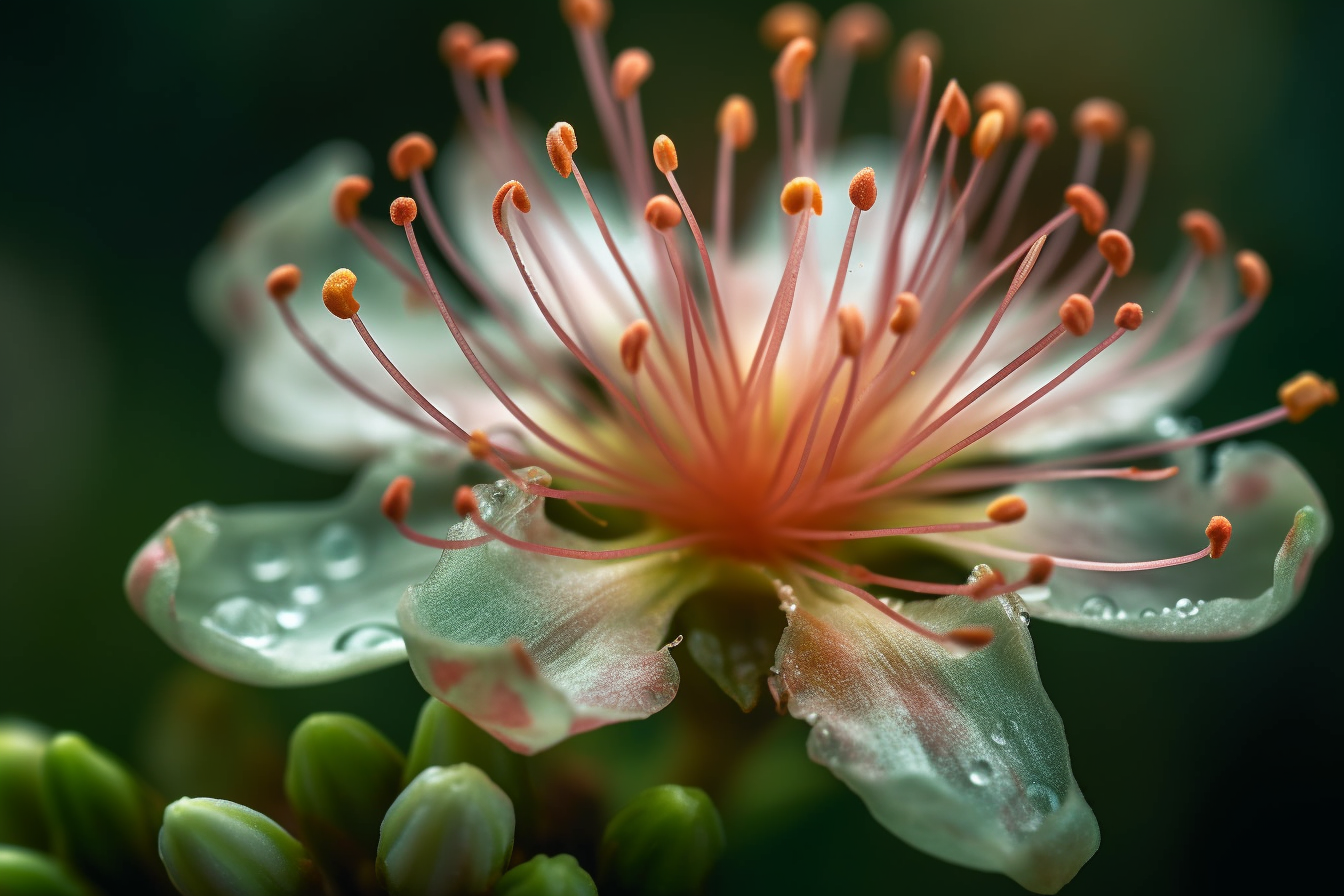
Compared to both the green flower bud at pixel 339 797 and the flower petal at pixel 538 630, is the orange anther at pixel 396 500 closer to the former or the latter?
the flower petal at pixel 538 630

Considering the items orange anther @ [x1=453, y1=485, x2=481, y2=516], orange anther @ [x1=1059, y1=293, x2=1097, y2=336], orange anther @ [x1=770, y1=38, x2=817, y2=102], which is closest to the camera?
orange anther @ [x1=453, y1=485, x2=481, y2=516]

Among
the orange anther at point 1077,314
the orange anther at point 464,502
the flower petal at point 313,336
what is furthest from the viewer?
the flower petal at point 313,336

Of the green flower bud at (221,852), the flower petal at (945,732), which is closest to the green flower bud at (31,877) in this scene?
the green flower bud at (221,852)

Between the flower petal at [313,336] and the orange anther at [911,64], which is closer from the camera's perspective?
the flower petal at [313,336]

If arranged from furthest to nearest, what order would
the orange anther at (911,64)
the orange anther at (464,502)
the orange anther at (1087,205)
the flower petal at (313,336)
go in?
the orange anther at (911,64), the flower petal at (313,336), the orange anther at (1087,205), the orange anther at (464,502)

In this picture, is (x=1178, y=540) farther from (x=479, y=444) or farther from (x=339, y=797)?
(x=339, y=797)

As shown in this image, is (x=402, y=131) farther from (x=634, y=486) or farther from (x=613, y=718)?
(x=613, y=718)

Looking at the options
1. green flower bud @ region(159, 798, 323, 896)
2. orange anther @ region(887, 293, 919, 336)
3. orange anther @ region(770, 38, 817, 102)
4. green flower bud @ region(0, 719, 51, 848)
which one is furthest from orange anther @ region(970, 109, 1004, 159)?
green flower bud @ region(0, 719, 51, 848)

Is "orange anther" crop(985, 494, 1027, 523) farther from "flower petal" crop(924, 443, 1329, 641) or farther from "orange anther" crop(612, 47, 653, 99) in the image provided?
"orange anther" crop(612, 47, 653, 99)
